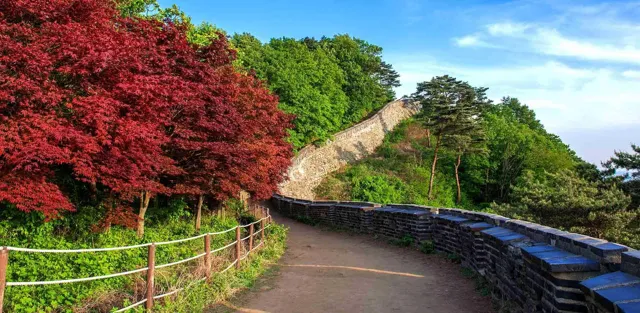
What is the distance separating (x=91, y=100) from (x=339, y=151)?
3240 centimetres

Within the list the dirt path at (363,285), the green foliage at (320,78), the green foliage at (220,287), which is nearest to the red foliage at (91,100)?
the green foliage at (220,287)

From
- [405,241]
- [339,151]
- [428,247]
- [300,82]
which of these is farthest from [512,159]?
[428,247]

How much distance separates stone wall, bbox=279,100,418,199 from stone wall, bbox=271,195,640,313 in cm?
2174

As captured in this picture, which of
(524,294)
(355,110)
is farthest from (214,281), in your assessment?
(355,110)

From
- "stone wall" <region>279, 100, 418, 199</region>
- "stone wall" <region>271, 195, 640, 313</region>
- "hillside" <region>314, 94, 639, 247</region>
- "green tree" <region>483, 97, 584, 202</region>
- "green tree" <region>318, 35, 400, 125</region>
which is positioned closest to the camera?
"stone wall" <region>271, 195, 640, 313</region>

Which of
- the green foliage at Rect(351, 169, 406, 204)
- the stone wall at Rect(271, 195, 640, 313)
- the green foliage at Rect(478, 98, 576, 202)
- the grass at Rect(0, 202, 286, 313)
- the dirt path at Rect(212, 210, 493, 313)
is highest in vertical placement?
the green foliage at Rect(478, 98, 576, 202)

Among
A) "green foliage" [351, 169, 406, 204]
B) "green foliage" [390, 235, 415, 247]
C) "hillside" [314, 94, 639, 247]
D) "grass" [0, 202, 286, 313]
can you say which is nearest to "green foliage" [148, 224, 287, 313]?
"grass" [0, 202, 286, 313]

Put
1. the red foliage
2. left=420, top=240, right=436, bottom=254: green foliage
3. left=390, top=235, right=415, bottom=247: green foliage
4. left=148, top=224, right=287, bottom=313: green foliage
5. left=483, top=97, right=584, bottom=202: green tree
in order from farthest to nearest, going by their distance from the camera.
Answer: left=483, top=97, right=584, bottom=202: green tree → left=390, top=235, right=415, bottom=247: green foliage → left=420, top=240, right=436, bottom=254: green foliage → the red foliage → left=148, top=224, right=287, bottom=313: green foliage

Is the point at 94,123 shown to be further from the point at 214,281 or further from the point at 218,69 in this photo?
the point at 218,69

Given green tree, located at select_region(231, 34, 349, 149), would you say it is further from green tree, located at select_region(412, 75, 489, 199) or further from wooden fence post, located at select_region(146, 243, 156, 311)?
wooden fence post, located at select_region(146, 243, 156, 311)

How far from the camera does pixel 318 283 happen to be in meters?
8.55

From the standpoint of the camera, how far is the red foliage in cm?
695

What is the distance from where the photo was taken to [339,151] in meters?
39.2

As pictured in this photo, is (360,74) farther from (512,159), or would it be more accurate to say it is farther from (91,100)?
(91,100)
